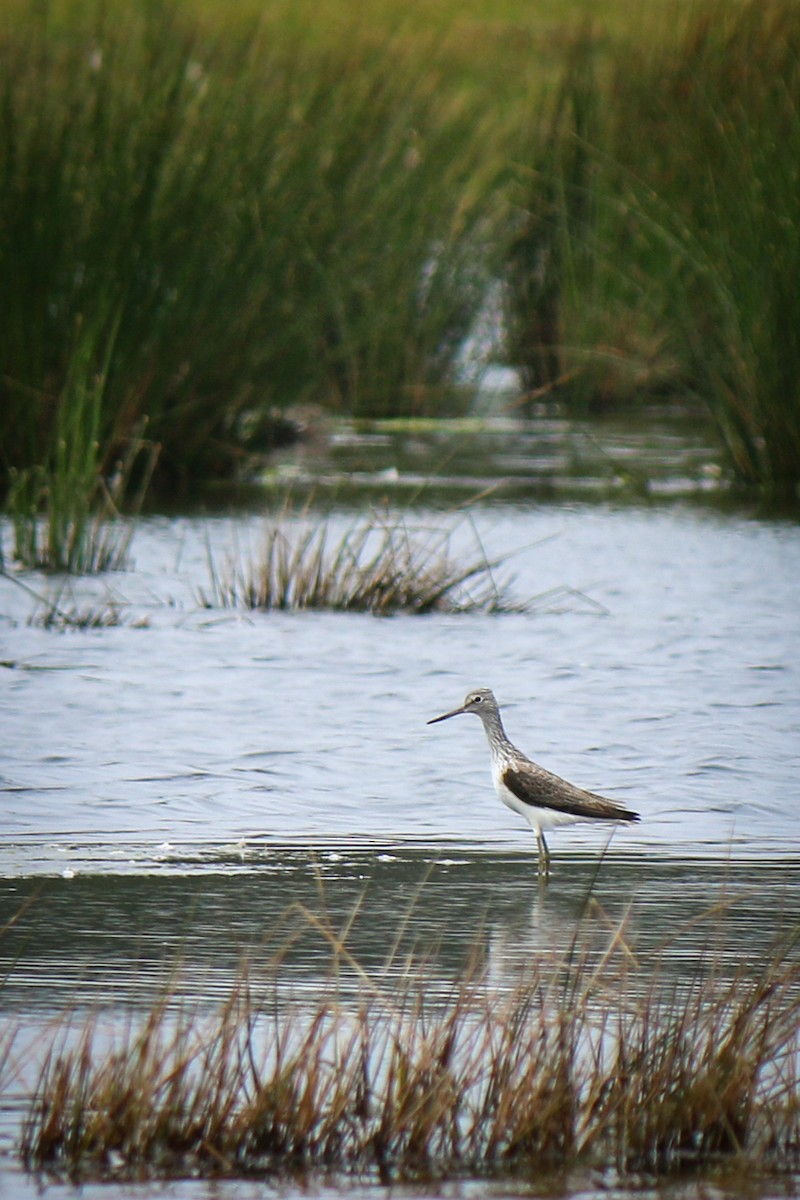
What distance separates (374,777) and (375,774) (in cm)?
4

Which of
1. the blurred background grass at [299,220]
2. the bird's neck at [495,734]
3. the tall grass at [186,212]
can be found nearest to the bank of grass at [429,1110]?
the bird's neck at [495,734]

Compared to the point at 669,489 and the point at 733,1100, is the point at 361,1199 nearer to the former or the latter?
the point at 733,1100

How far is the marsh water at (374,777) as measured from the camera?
5035mm

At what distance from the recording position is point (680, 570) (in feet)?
37.8

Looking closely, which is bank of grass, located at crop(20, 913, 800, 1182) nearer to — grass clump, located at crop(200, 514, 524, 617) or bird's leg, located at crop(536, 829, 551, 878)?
bird's leg, located at crop(536, 829, 551, 878)

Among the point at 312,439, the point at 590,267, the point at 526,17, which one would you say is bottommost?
the point at 312,439

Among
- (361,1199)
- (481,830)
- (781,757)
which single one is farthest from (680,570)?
(361,1199)

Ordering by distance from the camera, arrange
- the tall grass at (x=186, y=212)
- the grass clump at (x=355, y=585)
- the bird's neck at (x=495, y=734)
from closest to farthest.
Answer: the bird's neck at (x=495, y=734) < the grass clump at (x=355, y=585) < the tall grass at (x=186, y=212)

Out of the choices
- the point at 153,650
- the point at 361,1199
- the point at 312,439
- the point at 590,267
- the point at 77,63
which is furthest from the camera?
the point at 590,267

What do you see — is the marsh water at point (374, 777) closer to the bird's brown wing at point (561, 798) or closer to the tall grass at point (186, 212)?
the bird's brown wing at point (561, 798)

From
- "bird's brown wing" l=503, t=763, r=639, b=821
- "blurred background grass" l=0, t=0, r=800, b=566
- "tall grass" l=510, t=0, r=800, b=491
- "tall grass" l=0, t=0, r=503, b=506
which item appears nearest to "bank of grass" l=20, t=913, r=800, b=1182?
"bird's brown wing" l=503, t=763, r=639, b=821

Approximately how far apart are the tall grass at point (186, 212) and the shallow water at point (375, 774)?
174cm

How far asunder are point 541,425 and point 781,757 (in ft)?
40.2

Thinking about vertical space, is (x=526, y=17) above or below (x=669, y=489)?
above
